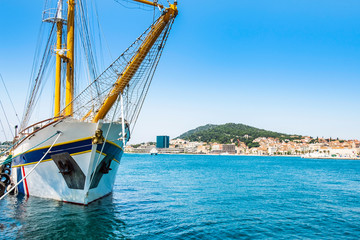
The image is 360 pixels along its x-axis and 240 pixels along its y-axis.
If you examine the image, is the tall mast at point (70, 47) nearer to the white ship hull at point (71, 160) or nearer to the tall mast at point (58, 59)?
the tall mast at point (58, 59)

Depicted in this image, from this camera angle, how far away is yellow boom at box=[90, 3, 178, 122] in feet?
43.1

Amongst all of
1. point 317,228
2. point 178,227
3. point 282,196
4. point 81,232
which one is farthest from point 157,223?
point 282,196

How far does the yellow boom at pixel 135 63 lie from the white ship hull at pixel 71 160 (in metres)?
0.88

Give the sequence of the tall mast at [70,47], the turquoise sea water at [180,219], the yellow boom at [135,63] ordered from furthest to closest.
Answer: the tall mast at [70,47], the yellow boom at [135,63], the turquoise sea water at [180,219]

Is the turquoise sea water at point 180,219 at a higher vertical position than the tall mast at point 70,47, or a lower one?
lower

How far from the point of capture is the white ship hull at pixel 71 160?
13.9 metres

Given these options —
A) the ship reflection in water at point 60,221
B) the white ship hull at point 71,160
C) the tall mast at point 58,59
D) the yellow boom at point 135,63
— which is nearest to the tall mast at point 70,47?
the tall mast at point 58,59

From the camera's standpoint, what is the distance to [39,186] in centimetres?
1606

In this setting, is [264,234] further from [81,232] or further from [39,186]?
[39,186]

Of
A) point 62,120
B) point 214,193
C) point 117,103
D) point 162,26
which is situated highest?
point 162,26

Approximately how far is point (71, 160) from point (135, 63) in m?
5.83

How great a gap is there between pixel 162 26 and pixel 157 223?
9227mm

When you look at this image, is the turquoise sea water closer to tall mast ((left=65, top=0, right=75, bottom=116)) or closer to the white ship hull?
the white ship hull

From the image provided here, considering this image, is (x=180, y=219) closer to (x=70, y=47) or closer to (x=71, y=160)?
(x=71, y=160)
